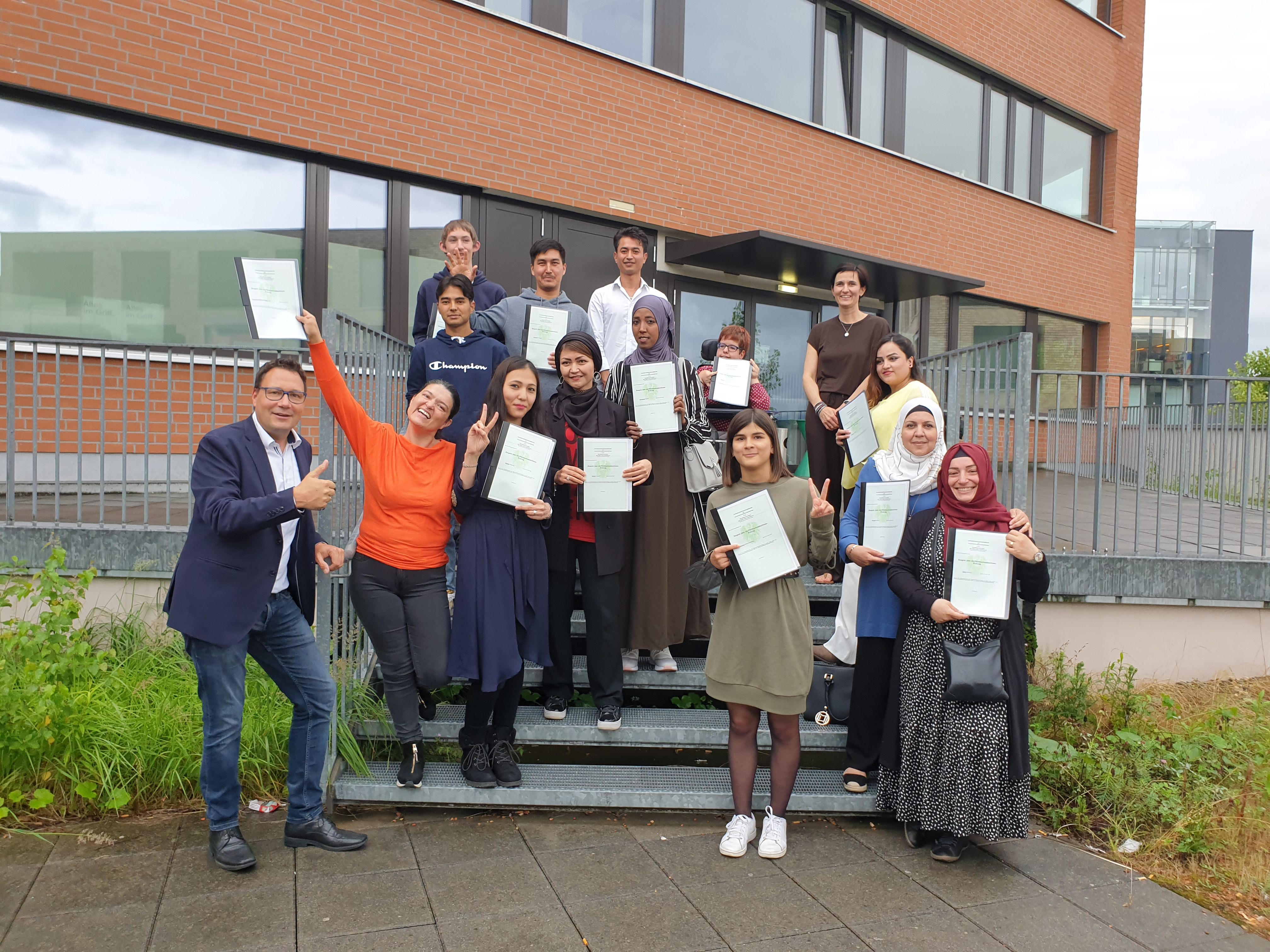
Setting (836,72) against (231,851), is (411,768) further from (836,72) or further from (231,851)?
(836,72)

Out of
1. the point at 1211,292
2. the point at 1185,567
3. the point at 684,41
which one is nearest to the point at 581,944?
the point at 1185,567

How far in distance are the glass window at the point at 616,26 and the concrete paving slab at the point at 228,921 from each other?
8750 millimetres

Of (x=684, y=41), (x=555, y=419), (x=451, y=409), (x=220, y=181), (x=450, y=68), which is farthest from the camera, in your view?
(x=684, y=41)

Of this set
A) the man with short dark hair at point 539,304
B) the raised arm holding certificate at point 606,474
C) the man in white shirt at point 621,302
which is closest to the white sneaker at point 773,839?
the raised arm holding certificate at point 606,474

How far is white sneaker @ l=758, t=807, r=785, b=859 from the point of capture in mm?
3715

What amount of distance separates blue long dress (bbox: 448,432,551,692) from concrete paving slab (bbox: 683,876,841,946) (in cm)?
126

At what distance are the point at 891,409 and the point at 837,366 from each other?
1043 mm

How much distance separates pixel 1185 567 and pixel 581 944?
4872mm

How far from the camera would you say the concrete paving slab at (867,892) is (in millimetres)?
3307

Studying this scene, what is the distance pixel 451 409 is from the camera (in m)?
3.88

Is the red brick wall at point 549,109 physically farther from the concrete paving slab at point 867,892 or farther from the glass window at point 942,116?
the concrete paving slab at point 867,892

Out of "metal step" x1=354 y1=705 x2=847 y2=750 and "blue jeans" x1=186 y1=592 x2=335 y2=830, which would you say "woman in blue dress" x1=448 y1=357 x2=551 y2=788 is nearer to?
"metal step" x1=354 y1=705 x2=847 y2=750

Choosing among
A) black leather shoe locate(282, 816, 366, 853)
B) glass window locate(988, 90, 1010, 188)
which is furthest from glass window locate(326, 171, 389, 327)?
glass window locate(988, 90, 1010, 188)

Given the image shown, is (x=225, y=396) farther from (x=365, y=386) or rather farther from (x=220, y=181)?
(x=220, y=181)
